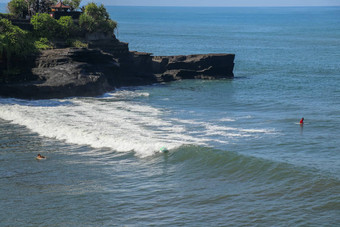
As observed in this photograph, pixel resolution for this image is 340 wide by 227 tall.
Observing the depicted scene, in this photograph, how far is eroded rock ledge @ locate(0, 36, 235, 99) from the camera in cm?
4669

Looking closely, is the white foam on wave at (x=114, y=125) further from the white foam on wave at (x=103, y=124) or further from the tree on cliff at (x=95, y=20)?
the tree on cliff at (x=95, y=20)

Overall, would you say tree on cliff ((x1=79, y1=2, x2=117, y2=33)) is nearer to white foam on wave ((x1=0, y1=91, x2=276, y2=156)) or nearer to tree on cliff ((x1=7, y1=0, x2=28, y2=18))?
tree on cliff ((x1=7, y1=0, x2=28, y2=18))

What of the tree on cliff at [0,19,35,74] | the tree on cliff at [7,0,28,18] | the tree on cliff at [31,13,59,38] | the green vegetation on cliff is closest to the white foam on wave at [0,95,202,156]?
the tree on cliff at [0,19,35,74]

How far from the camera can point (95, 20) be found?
59719mm

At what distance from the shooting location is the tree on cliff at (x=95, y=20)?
58956mm

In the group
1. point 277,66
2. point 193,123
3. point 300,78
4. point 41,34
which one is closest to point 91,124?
point 193,123

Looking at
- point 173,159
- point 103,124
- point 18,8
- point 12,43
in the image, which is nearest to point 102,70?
point 12,43

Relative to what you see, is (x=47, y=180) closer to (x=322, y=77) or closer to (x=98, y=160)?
(x=98, y=160)

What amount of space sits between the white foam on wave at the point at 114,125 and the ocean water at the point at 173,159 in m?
0.08

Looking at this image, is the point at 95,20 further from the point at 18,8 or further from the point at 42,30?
the point at 18,8

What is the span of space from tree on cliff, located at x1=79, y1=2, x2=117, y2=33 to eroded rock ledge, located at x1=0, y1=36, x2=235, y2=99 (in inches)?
60.0

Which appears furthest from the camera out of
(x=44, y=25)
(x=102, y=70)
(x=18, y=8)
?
(x=18, y=8)

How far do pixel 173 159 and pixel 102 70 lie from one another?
86.3 ft

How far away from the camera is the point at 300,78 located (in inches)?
2464
